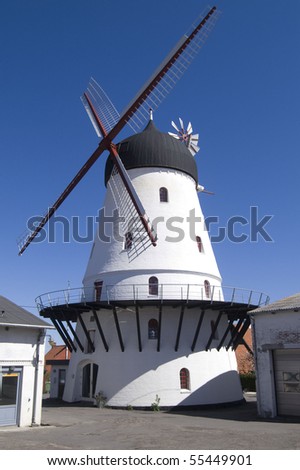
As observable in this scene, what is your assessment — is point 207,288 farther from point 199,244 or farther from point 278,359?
point 278,359

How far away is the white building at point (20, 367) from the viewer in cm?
1413

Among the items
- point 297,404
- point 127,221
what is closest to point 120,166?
point 127,221

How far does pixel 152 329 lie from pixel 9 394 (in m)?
8.68

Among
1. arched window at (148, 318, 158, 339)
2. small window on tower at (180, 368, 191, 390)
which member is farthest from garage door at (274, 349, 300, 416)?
arched window at (148, 318, 158, 339)

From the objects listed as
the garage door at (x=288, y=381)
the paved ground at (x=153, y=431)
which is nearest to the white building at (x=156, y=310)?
the paved ground at (x=153, y=431)

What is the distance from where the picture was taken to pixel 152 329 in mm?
21312

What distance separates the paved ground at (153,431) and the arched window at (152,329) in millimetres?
3642

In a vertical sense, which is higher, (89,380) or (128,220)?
(128,220)

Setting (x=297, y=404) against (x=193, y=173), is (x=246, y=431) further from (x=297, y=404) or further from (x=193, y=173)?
(x=193, y=173)

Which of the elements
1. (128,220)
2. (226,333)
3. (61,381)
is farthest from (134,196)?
(61,381)

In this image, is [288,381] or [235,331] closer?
[288,381]

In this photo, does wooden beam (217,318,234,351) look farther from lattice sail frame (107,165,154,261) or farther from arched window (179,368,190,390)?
lattice sail frame (107,165,154,261)

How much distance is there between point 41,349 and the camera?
1530 cm

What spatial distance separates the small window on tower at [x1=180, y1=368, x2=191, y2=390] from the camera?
20.5 meters
